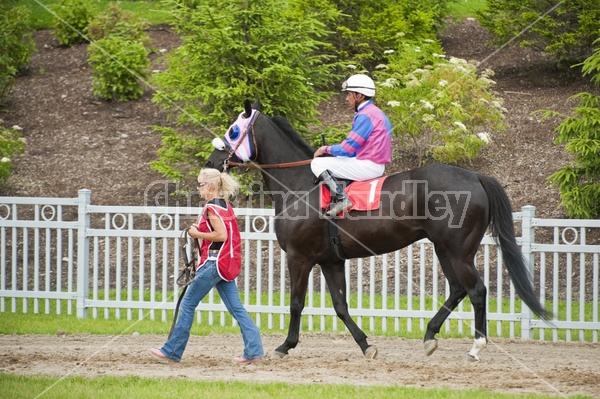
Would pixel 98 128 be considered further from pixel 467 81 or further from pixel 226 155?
pixel 226 155

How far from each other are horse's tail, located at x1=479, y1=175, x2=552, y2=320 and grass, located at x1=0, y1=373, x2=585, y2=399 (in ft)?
5.72

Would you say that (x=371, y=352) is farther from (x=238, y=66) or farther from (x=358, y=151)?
(x=238, y=66)

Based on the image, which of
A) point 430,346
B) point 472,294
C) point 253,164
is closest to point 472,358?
point 430,346

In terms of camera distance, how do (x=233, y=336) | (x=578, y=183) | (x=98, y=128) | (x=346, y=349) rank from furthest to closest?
(x=98, y=128), (x=578, y=183), (x=233, y=336), (x=346, y=349)

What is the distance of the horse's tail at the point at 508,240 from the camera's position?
778cm

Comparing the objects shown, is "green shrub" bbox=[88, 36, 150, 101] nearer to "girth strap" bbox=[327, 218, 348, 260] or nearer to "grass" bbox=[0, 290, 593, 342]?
"grass" bbox=[0, 290, 593, 342]

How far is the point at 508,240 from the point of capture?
7922mm

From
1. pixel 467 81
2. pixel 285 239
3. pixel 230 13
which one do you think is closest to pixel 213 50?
pixel 230 13

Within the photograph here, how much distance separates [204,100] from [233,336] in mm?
4566

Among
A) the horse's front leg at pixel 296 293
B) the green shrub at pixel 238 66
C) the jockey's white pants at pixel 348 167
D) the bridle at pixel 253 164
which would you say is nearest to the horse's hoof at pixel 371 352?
the horse's front leg at pixel 296 293

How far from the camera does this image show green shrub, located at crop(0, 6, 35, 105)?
1638 cm

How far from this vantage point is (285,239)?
26.6 ft

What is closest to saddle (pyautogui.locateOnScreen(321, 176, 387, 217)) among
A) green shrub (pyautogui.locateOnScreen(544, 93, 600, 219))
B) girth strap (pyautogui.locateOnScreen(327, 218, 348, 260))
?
girth strap (pyautogui.locateOnScreen(327, 218, 348, 260))

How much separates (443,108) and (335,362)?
288 inches
